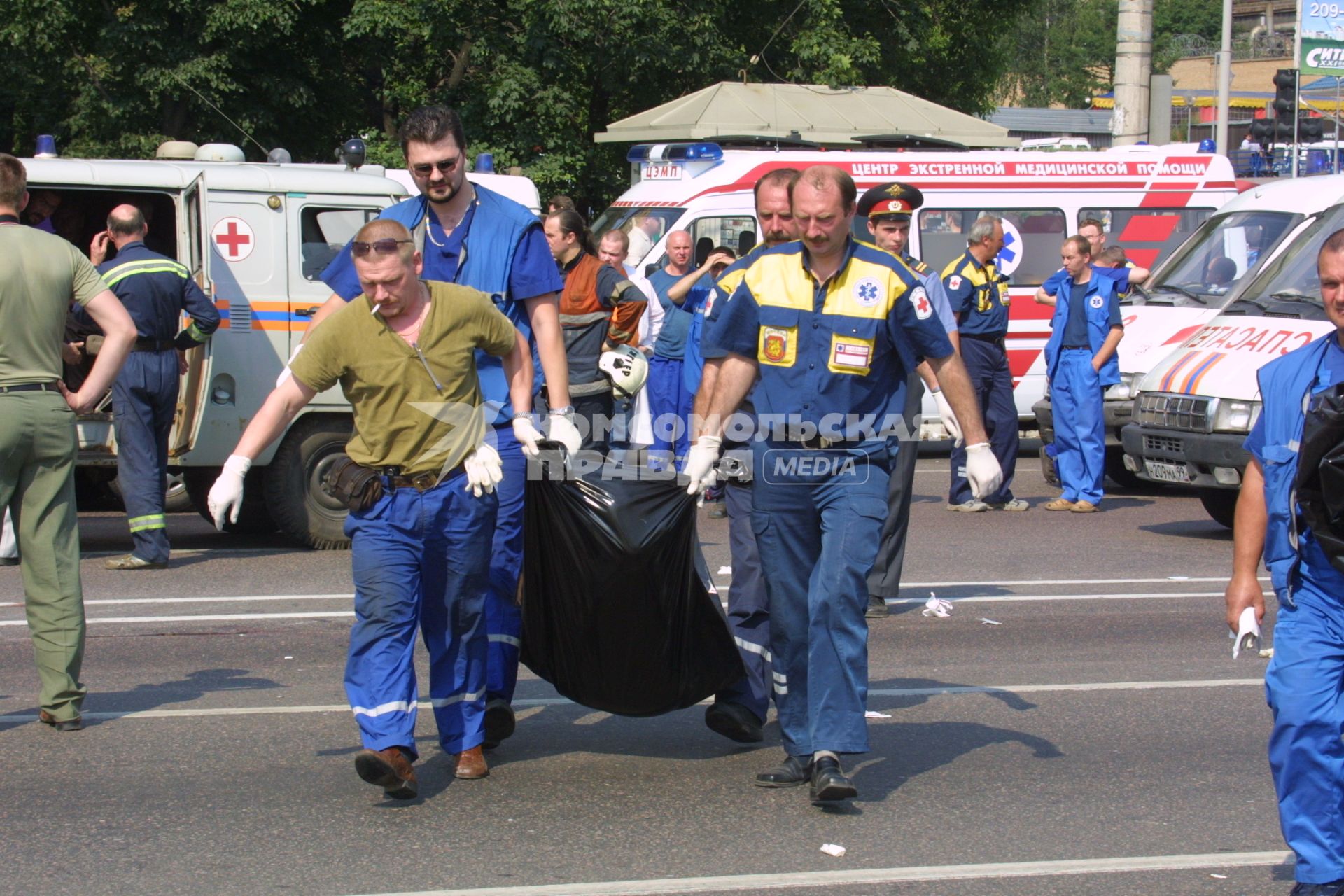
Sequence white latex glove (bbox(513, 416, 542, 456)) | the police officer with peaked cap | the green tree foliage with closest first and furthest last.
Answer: white latex glove (bbox(513, 416, 542, 456)) → the police officer with peaked cap → the green tree foliage

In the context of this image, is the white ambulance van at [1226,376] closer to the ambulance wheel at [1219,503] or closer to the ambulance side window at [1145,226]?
the ambulance wheel at [1219,503]

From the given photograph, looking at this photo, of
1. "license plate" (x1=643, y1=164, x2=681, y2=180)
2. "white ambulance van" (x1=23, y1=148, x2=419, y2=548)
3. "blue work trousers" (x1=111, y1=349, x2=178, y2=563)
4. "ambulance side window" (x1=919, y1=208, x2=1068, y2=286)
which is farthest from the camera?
"ambulance side window" (x1=919, y1=208, x2=1068, y2=286)

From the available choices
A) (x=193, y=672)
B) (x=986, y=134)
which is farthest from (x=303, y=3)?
(x=193, y=672)

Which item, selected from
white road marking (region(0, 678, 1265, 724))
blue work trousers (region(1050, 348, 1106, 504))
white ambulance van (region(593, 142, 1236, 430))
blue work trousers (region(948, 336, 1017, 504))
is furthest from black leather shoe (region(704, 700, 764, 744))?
white ambulance van (region(593, 142, 1236, 430))

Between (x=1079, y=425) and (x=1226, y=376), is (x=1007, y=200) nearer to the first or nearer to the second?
(x=1079, y=425)

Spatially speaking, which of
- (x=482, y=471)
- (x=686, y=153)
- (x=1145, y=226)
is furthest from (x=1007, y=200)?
(x=482, y=471)

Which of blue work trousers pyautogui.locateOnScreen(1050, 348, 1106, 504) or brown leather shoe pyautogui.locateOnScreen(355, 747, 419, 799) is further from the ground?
blue work trousers pyautogui.locateOnScreen(1050, 348, 1106, 504)

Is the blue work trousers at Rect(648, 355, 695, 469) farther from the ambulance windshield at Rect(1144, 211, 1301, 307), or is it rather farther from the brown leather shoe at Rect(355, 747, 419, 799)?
the brown leather shoe at Rect(355, 747, 419, 799)

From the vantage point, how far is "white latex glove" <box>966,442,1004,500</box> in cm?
520

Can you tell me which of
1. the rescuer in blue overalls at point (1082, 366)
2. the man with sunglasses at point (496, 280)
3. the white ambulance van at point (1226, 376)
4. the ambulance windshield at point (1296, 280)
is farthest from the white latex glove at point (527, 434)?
the rescuer in blue overalls at point (1082, 366)

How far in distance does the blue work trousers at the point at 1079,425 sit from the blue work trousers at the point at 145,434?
20.8 feet

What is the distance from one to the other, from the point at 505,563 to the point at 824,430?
123 centimetres

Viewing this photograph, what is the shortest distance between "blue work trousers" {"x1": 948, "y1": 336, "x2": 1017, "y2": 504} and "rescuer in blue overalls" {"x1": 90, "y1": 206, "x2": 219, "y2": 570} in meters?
5.28

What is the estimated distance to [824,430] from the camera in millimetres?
5109
